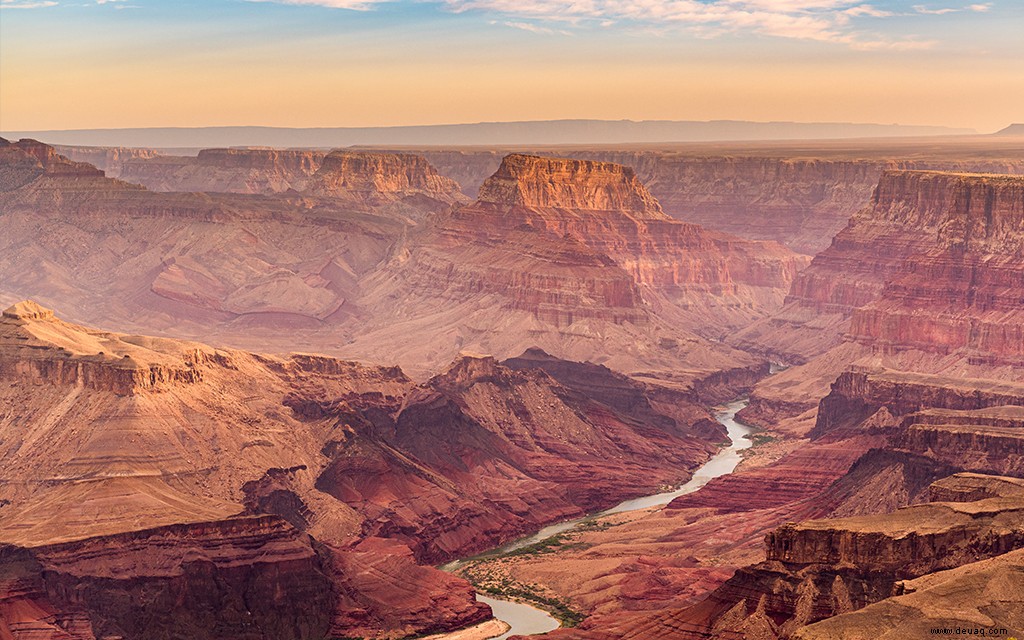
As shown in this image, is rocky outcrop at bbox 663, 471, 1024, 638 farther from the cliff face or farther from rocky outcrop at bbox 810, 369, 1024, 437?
rocky outcrop at bbox 810, 369, 1024, 437

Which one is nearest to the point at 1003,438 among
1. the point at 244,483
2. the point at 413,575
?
the point at 413,575

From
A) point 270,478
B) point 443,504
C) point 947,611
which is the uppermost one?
point 947,611

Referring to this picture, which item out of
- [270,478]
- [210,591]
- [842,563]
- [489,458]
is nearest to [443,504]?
[270,478]

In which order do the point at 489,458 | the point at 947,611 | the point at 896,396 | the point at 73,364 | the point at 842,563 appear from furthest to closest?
the point at 896,396
the point at 489,458
the point at 73,364
the point at 842,563
the point at 947,611

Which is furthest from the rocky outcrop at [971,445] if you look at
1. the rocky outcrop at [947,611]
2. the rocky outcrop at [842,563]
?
the rocky outcrop at [947,611]

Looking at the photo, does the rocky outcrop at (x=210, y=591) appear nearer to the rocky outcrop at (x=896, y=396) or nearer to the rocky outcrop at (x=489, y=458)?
the rocky outcrop at (x=489, y=458)

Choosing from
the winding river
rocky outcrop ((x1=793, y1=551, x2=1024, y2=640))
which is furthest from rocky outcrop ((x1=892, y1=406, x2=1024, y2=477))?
rocky outcrop ((x1=793, y1=551, x2=1024, y2=640))

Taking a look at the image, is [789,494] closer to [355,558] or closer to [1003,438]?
[1003,438]

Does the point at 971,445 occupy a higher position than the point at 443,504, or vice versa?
the point at 971,445

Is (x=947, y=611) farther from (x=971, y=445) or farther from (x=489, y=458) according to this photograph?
(x=489, y=458)
